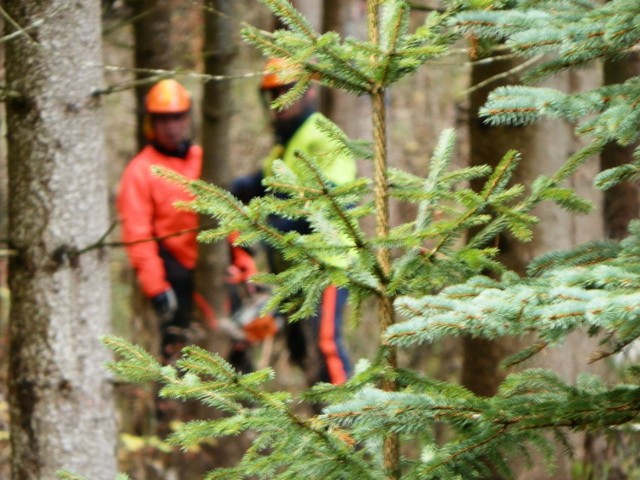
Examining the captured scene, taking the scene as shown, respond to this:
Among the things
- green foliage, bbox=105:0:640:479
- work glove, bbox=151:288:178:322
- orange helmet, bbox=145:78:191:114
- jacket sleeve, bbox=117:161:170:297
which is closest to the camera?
green foliage, bbox=105:0:640:479

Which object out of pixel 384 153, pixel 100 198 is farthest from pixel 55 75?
pixel 384 153

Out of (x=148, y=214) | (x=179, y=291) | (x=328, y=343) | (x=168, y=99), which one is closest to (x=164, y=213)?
(x=148, y=214)

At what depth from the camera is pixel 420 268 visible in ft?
9.12

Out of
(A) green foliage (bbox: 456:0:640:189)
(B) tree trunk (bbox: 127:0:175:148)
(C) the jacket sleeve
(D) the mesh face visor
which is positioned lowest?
(C) the jacket sleeve

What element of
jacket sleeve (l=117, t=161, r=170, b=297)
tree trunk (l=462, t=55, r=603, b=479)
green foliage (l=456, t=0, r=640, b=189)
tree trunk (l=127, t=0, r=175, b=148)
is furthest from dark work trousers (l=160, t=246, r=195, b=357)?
green foliage (l=456, t=0, r=640, b=189)

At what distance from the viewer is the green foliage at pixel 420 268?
243cm

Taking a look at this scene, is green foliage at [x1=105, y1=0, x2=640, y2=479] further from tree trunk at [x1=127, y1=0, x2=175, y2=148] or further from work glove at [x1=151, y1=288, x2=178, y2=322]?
tree trunk at [x1=127, y1=0, x2=175, y2=148]

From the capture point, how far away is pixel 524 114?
2.55 m

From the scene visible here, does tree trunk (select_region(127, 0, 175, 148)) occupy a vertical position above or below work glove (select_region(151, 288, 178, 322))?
above

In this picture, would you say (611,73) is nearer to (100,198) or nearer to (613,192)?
(613,192)

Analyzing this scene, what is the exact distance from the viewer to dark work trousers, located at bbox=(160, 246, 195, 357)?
8.27 m

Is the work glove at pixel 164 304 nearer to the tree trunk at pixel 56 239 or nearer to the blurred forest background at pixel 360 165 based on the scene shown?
the blurred forest background at pixel 360 165

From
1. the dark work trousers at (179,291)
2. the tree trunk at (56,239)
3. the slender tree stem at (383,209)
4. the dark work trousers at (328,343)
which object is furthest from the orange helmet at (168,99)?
the slender tree stem at (383,209)

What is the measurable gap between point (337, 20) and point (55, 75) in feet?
11.6
